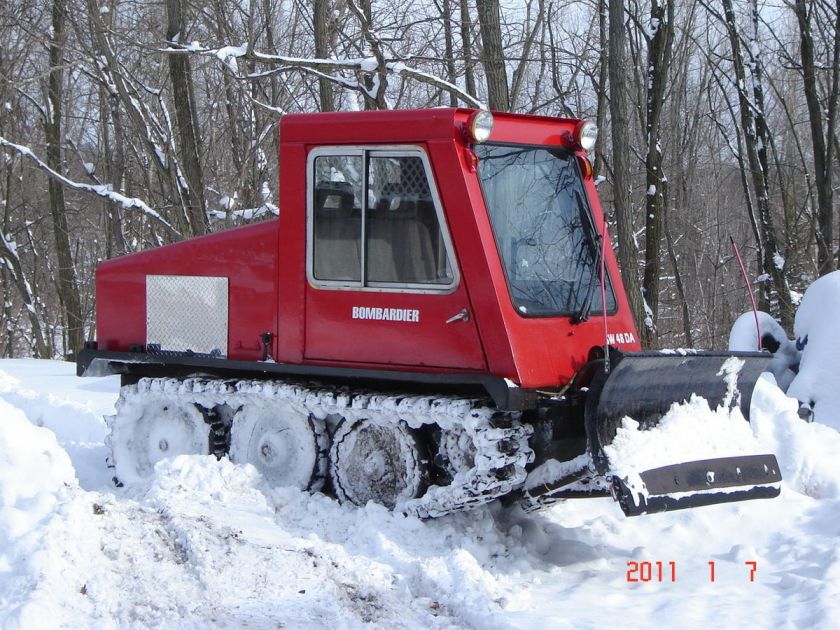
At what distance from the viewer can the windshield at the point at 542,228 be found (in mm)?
5887

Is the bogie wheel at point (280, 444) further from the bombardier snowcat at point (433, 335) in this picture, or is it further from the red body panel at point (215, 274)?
the red body panel at point (215, 274)

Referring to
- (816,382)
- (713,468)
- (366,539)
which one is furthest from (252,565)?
(816,382)

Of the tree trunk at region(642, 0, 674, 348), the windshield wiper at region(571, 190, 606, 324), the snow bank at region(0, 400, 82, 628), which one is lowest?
the snow bank at region(0, 400, 82, 628)

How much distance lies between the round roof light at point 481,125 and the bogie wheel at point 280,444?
6.85 ft

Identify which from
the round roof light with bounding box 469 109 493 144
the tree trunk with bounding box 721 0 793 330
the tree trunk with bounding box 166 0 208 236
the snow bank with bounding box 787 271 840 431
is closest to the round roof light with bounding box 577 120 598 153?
the round roof light with bounding box 469 109 493 144

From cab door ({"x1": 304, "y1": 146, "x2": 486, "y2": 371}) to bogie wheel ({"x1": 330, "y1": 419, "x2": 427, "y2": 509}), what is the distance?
486 millimetres

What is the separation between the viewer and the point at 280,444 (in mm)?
6707

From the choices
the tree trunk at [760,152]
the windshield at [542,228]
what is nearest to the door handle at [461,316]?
the windshield at [542,228]

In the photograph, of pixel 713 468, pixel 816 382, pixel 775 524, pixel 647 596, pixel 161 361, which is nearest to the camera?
pixel 647 596

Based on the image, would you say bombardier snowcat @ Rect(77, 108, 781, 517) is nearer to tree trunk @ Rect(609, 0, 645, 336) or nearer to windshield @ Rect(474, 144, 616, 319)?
windshield @ Rect(474, 144, 616, 319)

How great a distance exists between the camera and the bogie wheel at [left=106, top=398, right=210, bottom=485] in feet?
23.4

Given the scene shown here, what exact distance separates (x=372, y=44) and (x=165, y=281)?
4600 mm

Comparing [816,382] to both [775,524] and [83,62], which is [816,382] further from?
[83,62]

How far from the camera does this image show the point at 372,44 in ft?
34.8
